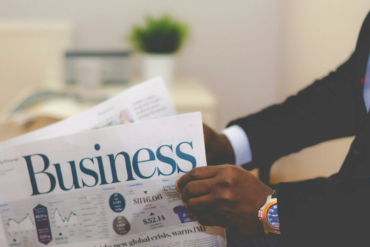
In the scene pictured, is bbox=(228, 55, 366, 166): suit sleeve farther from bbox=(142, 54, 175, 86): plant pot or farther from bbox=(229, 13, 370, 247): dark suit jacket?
bbox=(142, 54, 175, 86): plant pot

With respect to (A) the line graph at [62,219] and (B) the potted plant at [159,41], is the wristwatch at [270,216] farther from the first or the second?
(B) the potted plant at [159,41]

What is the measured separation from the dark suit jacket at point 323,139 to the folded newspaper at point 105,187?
0.12 m

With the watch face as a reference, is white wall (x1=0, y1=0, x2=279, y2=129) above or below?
above

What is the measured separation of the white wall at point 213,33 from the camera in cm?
176

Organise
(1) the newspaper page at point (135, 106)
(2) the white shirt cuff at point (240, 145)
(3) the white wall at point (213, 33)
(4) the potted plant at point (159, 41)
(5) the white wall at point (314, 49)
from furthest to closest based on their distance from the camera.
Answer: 1. (3) the white wall at point (213, 33)
2. (4) the potted plant at point (159, 41)
3. (5) the white wall at point (314, 49)
4. (2) the white shirt cuff at point (240, 145)
5. (1) the newspaper page at point (135, 106)

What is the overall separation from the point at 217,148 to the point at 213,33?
1.27 m

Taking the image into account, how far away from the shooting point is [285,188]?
403 millimetres

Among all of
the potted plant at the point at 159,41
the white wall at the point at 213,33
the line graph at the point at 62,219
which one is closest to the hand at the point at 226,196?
the line graph at the point at 62,219

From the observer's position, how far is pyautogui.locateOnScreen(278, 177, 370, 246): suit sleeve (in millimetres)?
372

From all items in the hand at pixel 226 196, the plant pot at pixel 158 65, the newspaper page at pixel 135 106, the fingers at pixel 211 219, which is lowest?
the fingers at pixel 211 219

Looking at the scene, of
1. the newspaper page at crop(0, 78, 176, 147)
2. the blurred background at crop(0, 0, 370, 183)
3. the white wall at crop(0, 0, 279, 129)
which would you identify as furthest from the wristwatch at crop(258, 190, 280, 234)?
the white wall at crop(0, 0, 279, 129)

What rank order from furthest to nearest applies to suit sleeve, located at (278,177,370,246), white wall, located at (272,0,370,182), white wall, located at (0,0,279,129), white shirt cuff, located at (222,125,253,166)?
white wall, located at (0,0,279,129) → white wall, located at (272,0,370,182) → white shirt cuff, located at (222,125,253,166) → suit sleeve, located at (278,177,370,246)

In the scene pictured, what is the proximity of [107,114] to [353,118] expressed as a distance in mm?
488

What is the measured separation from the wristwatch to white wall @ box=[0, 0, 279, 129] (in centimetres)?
151
